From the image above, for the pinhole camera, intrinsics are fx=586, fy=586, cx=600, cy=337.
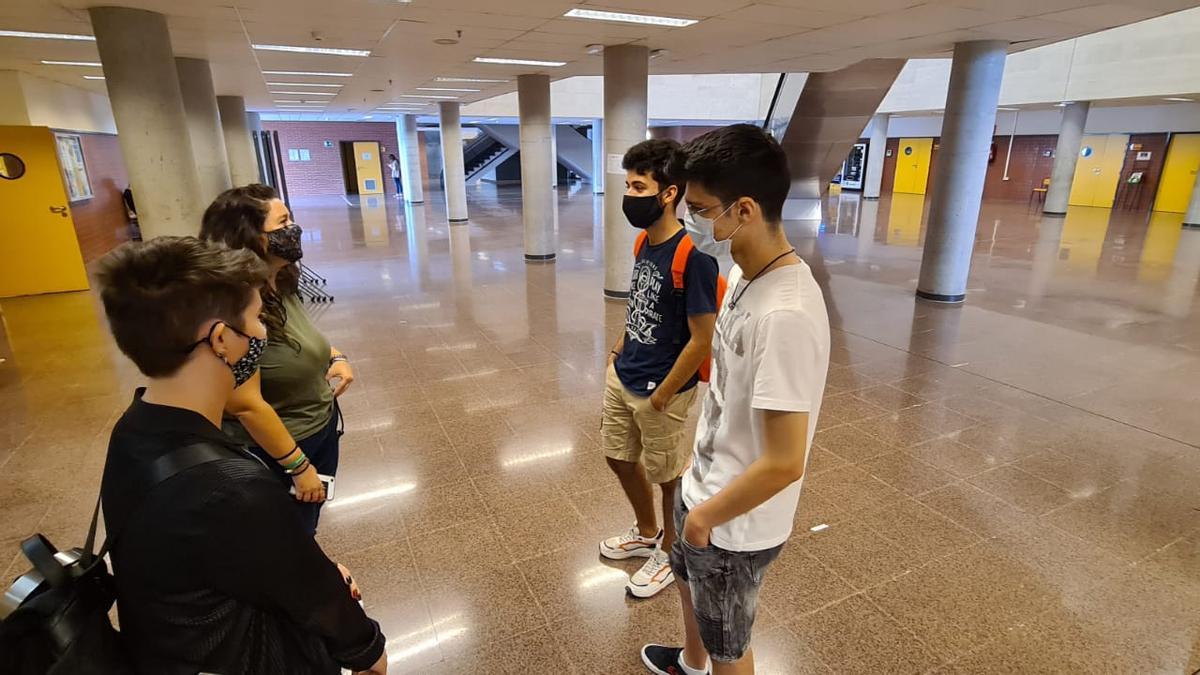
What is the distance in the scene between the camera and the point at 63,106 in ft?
30.3

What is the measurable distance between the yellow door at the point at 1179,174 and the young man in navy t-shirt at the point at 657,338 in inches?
855

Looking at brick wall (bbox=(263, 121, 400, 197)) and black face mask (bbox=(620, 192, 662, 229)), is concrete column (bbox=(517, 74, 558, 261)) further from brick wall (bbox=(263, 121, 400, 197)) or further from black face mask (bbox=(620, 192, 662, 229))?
brick wall (bbox=(263, 121, 400, 197))

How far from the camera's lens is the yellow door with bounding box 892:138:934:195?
23.7 metres

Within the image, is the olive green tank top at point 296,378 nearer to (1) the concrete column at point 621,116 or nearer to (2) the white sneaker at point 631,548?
(2) the white sneaker at point 631,548

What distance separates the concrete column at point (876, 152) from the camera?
67.8ft

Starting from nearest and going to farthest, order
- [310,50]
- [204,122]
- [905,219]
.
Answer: [310,50], [204,122], [905,219]

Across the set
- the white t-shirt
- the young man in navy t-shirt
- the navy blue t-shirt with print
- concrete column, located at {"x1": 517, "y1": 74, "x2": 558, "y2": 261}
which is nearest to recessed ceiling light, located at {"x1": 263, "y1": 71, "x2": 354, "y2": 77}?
concrete column, located at {"x1": 517, "y1": 74, "x2": 558, "y2": 261}

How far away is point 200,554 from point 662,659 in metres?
1.76

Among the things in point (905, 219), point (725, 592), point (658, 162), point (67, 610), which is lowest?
point (905, 219)

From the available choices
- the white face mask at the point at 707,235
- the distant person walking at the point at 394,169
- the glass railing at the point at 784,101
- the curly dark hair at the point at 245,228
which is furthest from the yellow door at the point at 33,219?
the distant person walking at the point at 394,169

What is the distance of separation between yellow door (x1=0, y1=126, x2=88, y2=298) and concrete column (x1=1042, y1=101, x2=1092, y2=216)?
2147cm

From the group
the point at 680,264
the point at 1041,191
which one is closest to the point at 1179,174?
the point at 1041,191

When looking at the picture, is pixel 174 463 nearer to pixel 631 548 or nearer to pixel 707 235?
pixel 707 235

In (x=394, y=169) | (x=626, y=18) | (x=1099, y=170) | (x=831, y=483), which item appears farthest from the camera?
(x=394, y=169)
